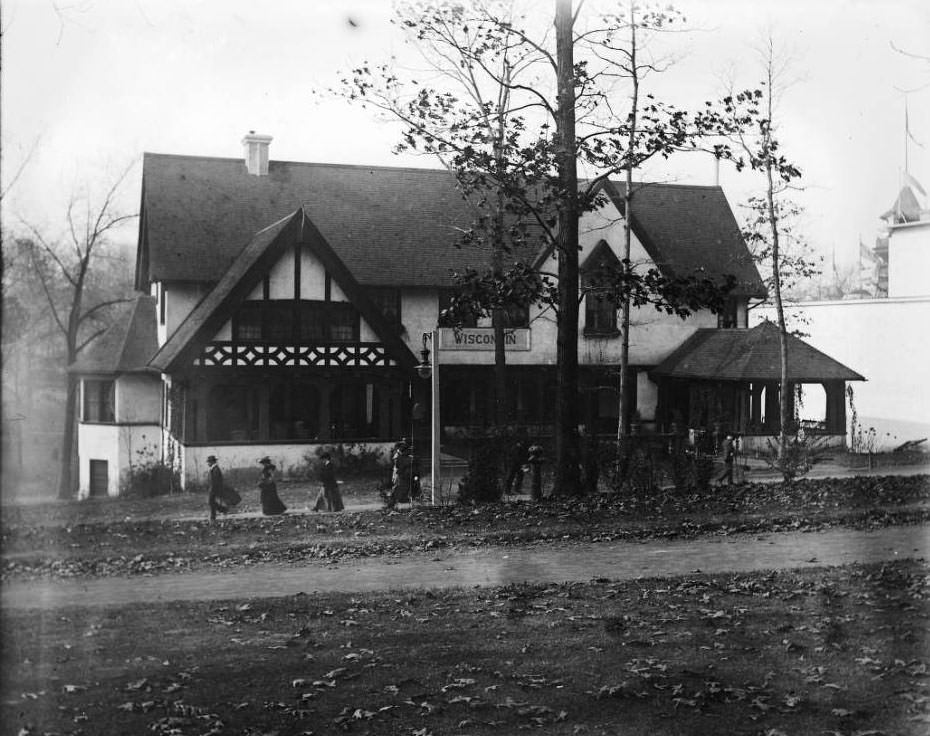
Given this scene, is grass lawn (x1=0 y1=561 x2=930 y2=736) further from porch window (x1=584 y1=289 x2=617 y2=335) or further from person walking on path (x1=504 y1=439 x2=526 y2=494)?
porch window (x1=584 y1=289 x2=617 y2=335)

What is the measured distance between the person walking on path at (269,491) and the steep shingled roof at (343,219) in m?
1.55

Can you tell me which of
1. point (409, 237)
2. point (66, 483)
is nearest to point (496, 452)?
point (409, 237)

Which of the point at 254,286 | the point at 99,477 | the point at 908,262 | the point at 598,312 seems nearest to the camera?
the point at 99,477

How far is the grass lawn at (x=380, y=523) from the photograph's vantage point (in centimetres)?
601

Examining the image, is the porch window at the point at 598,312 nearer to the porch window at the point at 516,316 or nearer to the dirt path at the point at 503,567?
the porch window at the point at 516,316

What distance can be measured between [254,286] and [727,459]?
4666mm

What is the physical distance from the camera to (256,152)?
7.03m

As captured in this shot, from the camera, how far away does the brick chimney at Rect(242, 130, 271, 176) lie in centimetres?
682

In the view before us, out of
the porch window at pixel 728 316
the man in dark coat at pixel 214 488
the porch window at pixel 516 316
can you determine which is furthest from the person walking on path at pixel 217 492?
the porch window at pixel 728 316

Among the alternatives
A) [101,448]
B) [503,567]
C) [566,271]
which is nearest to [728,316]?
[566,271]

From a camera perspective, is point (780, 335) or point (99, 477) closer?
point (99, 477)

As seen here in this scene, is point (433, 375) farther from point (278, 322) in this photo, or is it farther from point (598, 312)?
point (598, 312)

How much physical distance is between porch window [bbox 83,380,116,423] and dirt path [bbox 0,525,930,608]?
64.4 inches

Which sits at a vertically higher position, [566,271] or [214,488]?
[566,271]
